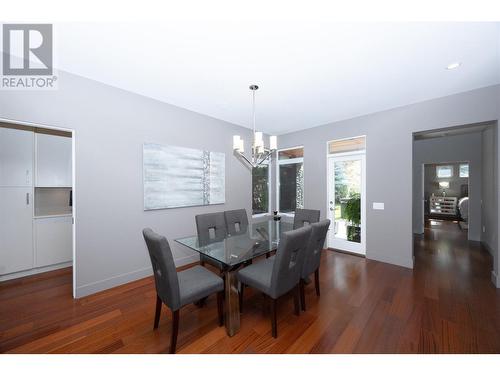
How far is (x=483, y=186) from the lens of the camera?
4113 millimetres

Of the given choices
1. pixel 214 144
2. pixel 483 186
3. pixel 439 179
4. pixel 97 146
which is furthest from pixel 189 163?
pixel 439 179

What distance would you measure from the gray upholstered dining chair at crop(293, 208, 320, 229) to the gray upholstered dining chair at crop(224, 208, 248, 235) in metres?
0.79

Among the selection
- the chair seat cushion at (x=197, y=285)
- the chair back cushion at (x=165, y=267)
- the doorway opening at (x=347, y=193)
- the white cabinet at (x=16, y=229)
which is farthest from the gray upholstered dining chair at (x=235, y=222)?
the white cabinet at (x=16, y=229)

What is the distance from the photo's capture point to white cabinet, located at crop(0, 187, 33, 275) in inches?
102

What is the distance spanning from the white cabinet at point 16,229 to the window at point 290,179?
4.46 metres

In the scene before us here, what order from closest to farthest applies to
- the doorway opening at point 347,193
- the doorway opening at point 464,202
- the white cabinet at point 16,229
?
1. the white cabinet at point 16,229
2. the doorway opening at point 464,202
3. the doorway opening at point 347,193

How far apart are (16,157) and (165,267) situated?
10.1 feet

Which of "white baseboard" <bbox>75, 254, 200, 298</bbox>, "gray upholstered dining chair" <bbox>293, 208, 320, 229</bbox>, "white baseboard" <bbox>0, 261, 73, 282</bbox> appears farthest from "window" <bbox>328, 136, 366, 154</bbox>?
"white baseboard" <bbox>0, 261, 73, 282</bbox>

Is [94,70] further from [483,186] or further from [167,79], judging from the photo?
[483,186]

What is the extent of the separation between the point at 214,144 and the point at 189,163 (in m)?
0.65

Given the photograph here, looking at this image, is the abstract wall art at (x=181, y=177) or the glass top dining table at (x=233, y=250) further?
the abstract wall art at (x=181, y=177)

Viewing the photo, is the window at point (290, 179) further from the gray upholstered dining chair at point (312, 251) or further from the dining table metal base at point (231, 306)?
the dining table metal base at point (231, 306)

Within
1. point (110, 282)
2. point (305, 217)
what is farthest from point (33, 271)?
point (305, 217)

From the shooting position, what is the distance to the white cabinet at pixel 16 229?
2.59m
